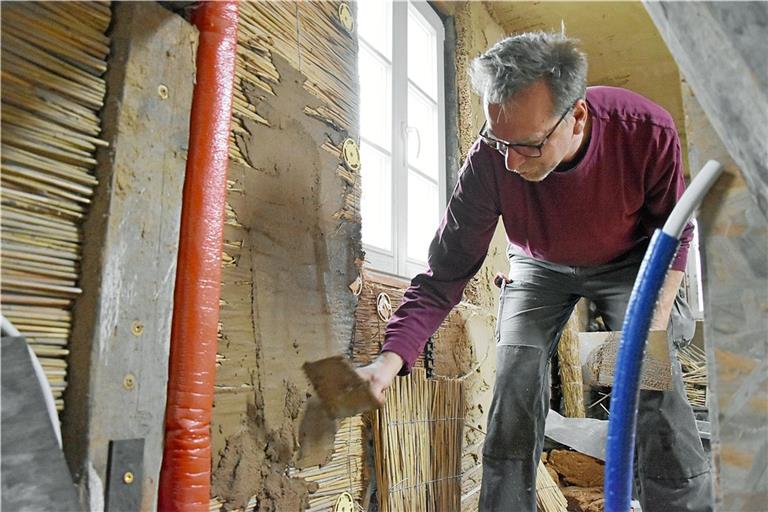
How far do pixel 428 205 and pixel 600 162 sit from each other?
3.96 ft

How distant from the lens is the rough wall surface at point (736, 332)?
759mm

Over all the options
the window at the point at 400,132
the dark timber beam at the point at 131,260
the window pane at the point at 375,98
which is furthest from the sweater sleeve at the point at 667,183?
the dark timber beam at the point at 131,260

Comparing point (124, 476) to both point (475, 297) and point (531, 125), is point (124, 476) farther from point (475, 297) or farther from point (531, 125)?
point (475, 297)

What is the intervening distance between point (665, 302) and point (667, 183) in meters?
0.34

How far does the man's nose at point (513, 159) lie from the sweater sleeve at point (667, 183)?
0.40 metres

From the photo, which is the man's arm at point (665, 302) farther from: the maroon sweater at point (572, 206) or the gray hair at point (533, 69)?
the gray hair at point (533, 69)

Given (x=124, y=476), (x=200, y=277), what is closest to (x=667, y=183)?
(x=200, y=277)

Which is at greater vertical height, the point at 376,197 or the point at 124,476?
the point at 376,197

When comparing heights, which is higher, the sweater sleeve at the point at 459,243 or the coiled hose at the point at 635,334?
the sweater sleeve at the point at 459,243

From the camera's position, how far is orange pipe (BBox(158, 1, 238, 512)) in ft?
3.41

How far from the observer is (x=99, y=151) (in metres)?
0.99

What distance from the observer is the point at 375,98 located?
7.79ft

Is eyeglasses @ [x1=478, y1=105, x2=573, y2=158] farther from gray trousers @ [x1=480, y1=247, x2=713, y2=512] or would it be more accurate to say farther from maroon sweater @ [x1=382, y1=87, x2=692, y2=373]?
gray trousers @ [x1=480, y1=247, x2=713, y2=512]

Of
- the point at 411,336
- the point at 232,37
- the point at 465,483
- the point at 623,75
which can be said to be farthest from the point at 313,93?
the point at 623,75
